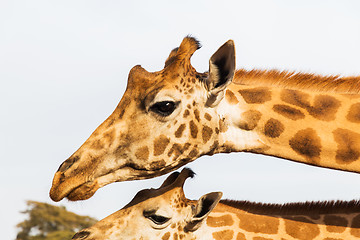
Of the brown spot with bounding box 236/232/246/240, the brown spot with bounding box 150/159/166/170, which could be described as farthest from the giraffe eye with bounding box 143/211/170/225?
the brown spot with bounding box 150/159/166/170

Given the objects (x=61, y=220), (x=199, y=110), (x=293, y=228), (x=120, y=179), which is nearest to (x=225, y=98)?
(x=199, y=110)

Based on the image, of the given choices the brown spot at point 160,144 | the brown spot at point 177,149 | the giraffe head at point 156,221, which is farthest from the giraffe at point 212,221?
the brown spot at point 160,144

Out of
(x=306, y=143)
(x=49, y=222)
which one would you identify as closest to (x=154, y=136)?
(x=306, y=143)

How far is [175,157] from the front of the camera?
741 centimetres

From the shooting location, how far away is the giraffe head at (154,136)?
7.37m

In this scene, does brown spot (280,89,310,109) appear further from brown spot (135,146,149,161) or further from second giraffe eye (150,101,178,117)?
brown spot (135,146,149,161)

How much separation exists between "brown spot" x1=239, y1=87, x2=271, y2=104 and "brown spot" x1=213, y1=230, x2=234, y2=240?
83.7 inches

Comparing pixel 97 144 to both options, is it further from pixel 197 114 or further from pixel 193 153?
pixel 197 114

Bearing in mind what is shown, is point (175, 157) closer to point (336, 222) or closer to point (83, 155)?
point (83, 155)

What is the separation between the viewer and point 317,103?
7758 millimetres

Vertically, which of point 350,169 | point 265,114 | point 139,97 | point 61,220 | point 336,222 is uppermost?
point 139,97

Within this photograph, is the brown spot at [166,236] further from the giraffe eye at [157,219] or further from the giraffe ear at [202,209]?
the giraffe ear at [202,209]

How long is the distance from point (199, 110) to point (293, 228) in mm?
2407

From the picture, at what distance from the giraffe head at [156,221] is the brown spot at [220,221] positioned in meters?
0.21
